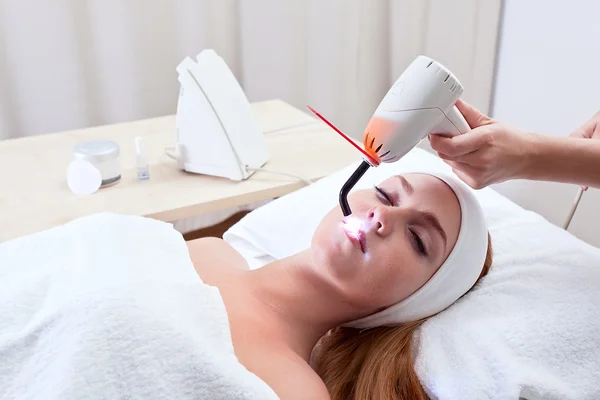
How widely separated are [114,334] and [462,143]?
0.55 metres

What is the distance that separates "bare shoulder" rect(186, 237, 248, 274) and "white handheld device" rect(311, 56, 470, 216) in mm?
404

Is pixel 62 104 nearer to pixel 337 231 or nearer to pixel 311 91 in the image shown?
pixel 311 91

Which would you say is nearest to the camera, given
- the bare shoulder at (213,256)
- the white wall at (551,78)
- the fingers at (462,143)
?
the fingers at (462,143)

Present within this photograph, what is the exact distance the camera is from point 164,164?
1487mm

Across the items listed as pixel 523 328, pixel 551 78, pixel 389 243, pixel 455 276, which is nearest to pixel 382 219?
pixel 389 243

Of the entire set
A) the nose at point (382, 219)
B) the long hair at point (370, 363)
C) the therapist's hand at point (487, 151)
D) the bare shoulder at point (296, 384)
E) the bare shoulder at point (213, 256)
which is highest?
the therapist's hand at point (487, 151)

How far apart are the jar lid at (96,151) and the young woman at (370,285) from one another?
15.3 inches

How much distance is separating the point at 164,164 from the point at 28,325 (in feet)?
2.23

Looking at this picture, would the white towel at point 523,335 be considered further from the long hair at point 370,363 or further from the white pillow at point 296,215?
the white pillow at point 296,215

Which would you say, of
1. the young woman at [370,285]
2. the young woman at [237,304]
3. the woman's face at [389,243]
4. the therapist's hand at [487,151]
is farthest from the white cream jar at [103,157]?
the therapist's hand at [487,151]

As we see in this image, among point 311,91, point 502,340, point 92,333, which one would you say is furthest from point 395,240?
point 311,91

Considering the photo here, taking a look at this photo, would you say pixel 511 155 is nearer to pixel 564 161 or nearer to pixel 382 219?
pixel 564 161

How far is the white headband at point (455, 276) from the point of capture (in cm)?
104

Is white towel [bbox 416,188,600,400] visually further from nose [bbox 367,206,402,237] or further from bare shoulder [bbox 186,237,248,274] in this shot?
bare shoulder [bbox 186,237,248,274]
